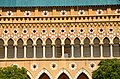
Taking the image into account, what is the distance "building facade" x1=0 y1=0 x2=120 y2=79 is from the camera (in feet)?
164

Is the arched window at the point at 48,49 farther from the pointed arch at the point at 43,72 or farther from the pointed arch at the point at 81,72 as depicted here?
the pointed arch at the point at 81,72

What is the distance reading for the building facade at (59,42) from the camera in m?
50.0

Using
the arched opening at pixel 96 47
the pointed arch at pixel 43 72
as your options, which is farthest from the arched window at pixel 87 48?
the pointed arch at pixel 43 72

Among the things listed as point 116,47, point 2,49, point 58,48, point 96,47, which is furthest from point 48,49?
point 116,47

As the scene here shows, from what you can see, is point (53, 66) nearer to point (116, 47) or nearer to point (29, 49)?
point (29, 49)

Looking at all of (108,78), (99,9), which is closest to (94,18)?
(99,9)

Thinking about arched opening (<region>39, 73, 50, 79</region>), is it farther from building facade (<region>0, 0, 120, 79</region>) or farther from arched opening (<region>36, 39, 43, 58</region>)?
arched opening (<region>36, 39, 43, 58</region>)

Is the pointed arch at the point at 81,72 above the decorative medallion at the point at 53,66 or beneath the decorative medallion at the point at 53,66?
beneath

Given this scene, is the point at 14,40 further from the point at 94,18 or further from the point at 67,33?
the point at 94,18

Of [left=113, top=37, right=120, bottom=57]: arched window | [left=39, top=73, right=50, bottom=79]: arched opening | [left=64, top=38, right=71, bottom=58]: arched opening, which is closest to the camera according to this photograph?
[left=39, top=73, right=50, bottom=79]: arched opening

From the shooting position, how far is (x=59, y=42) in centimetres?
5066

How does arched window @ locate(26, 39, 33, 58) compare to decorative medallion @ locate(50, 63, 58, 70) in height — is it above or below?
above

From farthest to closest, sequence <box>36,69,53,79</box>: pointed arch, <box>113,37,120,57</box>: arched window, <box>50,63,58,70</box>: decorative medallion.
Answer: <box>113,37,120,57</box>: arched window < <box>50,63,58,70</box>: decorative medallion < <box>36,69,53,79</box>: pointed arch

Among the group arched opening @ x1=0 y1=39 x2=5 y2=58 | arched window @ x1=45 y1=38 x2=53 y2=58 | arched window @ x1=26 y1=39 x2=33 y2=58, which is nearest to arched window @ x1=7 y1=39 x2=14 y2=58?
arched opening @ x1=0 y1=39 x2=5 y2=58
